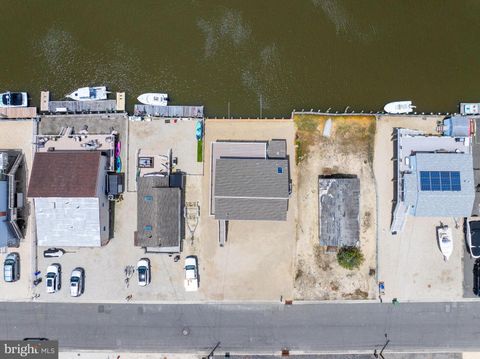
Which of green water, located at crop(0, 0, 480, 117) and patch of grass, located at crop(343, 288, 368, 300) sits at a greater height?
green water, located at crop(0, 0, 480, 117)

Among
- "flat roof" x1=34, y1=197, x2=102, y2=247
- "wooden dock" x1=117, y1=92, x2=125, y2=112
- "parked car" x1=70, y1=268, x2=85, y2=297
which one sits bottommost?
"parked car" x1=70, y1=268, x2=85, y2=297

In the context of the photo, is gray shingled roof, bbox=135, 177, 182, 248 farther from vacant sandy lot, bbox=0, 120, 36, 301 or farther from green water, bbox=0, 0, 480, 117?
vacant sandy lot, bbox=0, 120, 36, 301

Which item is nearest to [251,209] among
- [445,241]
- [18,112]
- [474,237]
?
[445,241]

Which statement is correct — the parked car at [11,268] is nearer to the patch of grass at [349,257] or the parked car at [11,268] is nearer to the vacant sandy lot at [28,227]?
the vacant sandy lot at [28,227]

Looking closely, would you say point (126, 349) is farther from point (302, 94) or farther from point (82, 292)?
point (302, 94)

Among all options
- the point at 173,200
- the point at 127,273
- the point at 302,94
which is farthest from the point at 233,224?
the point at 302,94

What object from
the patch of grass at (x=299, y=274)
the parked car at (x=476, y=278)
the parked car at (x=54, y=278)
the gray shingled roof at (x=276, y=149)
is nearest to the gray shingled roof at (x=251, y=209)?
the gray shingled roof at (x=276, y=149)

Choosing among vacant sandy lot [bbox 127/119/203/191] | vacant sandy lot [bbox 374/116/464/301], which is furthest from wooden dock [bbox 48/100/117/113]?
vacant sandy lot [bbox 374/116/464/301]

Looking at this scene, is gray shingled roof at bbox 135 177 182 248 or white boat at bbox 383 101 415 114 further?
white boat at bbox 383 101 415 114
